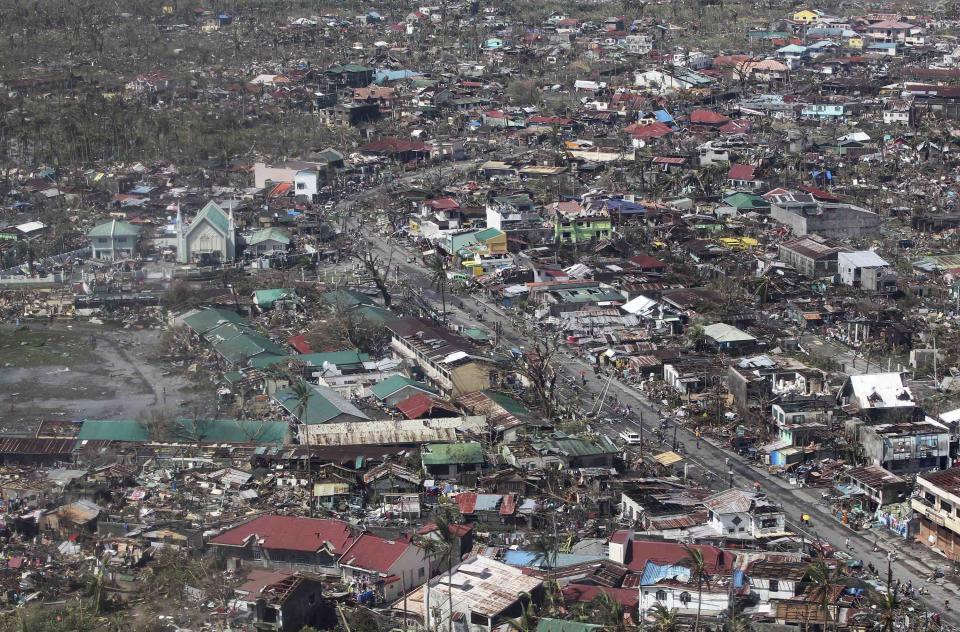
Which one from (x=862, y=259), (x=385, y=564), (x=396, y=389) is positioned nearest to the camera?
(x=385, y=564)

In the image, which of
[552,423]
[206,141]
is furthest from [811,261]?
[206,141]

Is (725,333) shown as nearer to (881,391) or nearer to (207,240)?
(881,391)

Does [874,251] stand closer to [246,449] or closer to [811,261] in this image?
[811,261]

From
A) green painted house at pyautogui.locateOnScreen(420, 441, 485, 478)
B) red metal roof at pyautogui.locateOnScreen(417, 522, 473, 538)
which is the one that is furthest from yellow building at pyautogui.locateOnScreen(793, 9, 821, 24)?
red metal roof at pyautogui.locateOnScreen(417, 522, 473, 538)

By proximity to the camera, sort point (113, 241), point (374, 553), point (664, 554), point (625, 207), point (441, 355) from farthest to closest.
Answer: point (625, 207)
point (113, 241)
point (441, 355)
point (374, 553)
point (664, 554)

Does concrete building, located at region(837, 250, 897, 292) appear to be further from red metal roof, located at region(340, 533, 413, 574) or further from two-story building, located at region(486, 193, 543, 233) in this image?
red metal roof, located at region(340, 533, 413, 574)

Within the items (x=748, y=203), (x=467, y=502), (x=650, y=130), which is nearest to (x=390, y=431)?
(x=467, y=502)
